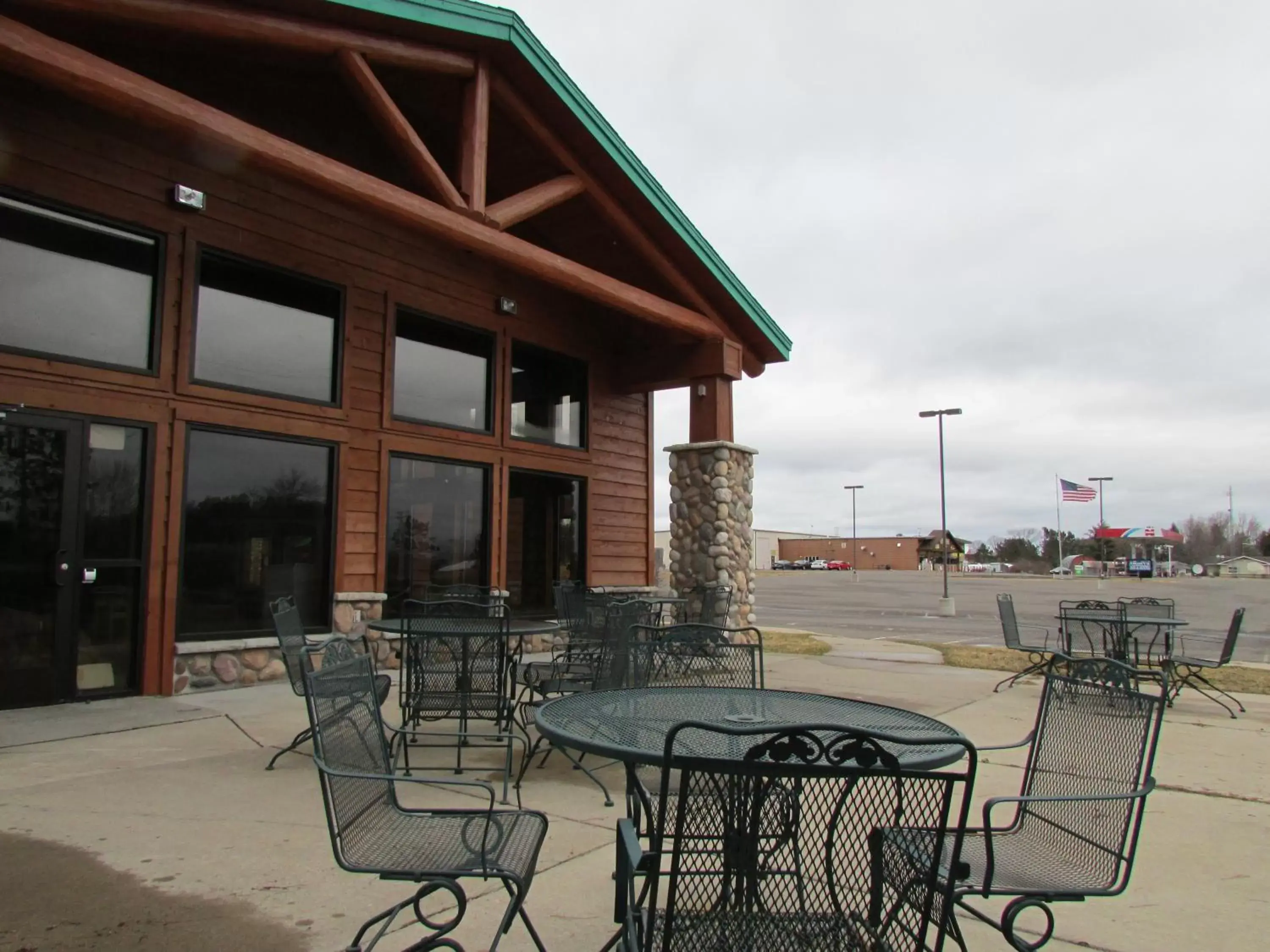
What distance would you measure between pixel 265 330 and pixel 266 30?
8.45ft

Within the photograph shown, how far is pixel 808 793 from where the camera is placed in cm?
200

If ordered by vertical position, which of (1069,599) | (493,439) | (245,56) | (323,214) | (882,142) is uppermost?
(882,142)

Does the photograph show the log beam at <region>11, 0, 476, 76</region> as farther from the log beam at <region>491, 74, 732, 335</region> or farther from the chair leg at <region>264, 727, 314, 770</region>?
the chair leg at <region>264, 727, 314, 770</region>

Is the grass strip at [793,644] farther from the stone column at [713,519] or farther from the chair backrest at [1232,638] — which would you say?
the chair backrest at [1232,638]

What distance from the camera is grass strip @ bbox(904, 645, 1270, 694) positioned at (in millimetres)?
8500

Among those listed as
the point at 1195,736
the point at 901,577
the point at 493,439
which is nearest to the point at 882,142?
the point at 493,439

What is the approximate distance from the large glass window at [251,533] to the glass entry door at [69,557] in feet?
1.40

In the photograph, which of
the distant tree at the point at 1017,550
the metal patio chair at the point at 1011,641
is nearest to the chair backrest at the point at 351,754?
the metal patio chair at the point at 1011,641

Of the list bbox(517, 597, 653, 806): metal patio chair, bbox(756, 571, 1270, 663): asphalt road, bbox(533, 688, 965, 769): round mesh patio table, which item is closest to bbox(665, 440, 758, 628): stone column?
bbox(517, 597, 653, 806): metal patio chair

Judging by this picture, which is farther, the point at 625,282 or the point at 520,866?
the point at 625,282

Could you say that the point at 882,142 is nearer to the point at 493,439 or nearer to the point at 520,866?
the point at 493,439

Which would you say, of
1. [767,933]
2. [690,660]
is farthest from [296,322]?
[767,933]

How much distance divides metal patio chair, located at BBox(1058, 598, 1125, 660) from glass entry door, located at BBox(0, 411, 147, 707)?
7.63 metres

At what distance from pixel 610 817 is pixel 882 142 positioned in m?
12.3
